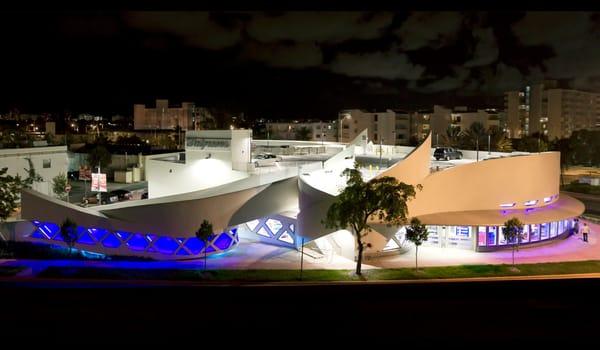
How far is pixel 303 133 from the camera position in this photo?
57844 millimetres

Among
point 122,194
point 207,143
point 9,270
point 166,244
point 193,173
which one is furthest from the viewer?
point 122,194

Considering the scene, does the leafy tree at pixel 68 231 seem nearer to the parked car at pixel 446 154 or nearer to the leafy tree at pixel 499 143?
the parked car at pixel 446 154

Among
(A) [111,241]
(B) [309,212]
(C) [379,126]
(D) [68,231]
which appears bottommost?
(A) [111,241]

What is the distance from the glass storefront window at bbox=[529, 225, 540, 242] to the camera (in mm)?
17283

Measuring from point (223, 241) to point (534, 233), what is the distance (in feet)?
33.4

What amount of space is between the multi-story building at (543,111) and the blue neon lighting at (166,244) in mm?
58835

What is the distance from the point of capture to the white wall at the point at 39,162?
24.4 meters

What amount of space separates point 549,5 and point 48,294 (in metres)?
2.74

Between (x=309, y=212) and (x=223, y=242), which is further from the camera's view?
(x=223, y=242)

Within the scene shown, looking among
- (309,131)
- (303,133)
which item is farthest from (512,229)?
(309,131)

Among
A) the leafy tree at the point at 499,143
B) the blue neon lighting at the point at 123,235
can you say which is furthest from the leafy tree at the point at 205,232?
the leafy tree at the point at 499,143

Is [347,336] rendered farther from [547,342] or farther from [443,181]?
[443,181]

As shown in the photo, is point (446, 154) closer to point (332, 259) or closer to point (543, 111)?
point (332, 259)

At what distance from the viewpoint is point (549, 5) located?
243 centimetres
